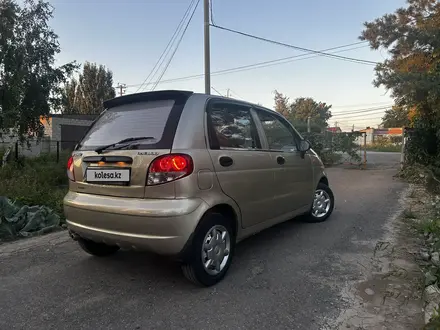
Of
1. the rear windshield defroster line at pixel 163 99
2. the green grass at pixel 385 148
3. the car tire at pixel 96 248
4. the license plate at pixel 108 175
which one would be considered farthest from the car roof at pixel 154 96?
the green grass at pixel 385 148

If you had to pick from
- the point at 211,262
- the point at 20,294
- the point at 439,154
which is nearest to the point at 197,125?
the point at 211,262

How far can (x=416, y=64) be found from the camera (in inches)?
531

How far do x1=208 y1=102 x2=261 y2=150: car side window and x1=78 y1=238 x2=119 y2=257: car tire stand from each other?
1.57 metres

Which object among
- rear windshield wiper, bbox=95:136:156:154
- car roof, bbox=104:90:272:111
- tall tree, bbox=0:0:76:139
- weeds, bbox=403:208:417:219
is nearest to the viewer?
rear windshield wiper, bbox=95:136:156:154

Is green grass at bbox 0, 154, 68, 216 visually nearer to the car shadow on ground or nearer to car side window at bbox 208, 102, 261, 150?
the car shadow on ground

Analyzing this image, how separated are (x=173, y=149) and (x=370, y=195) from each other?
638 centimetres

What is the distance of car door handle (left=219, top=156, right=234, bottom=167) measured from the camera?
2840 millimetres

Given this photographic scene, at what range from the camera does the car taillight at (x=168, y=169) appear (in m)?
2.47

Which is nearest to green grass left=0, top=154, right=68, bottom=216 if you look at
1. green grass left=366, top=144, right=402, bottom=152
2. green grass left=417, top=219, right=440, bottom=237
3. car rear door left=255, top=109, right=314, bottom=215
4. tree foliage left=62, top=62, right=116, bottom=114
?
car rear door left=255, top=109, right=314, bottom=215

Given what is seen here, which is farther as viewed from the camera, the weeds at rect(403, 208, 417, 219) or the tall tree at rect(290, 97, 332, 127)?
the tall tree at rect(290, 97, 332, 127)

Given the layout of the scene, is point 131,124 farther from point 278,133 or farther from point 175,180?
point 278,133

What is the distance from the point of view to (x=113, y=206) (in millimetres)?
2604

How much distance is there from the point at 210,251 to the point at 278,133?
1778mm

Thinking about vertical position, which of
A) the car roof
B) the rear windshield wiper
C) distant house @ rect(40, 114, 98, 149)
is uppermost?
distant house @ rect(40, 114, 98, 149)
